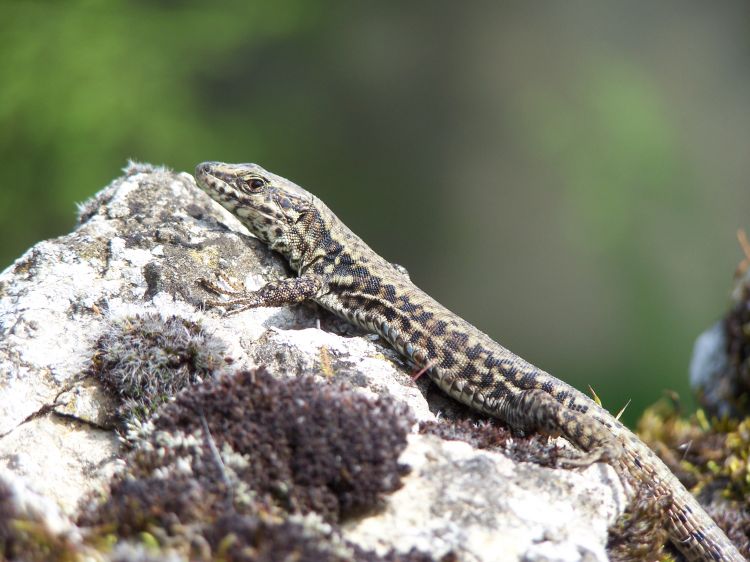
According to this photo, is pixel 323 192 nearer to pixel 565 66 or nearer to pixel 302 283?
pixel 565 66

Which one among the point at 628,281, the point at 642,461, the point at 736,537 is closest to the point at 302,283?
the point at 642,461

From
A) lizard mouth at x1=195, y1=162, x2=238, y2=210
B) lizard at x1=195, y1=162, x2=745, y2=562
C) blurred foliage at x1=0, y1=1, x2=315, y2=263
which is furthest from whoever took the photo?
blurred foliage at x1=0, y1=1, x2=315, y2=263

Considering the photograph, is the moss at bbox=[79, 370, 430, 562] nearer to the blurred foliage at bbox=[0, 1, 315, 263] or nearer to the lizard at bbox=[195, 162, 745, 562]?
the lizard at bbox=[195, 162, 745, 562]

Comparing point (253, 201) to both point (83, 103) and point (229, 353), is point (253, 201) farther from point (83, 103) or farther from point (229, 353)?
point (83, 103)

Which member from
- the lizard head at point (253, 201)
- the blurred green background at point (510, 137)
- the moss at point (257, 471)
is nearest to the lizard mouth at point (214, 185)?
the lizard head at point (253, 201)

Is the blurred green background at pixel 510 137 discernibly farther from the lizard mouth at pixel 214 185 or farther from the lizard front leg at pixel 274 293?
the lizard front leg at pixel 274 293

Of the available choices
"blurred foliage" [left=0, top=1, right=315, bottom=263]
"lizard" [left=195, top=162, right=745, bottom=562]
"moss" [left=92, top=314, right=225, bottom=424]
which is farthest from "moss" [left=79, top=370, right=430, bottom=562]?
"blurred foliage" [left=0, top=1, right=315, bottom=263]

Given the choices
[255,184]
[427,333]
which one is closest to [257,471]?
[427,333]
